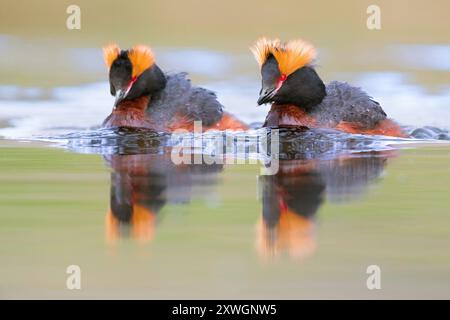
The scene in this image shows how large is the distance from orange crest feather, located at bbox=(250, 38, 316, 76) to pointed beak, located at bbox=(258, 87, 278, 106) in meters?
0.42

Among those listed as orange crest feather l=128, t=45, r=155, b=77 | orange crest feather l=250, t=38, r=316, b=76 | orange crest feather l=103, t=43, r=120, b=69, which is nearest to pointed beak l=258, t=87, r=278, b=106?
orange crest feather l=250, t=38, r=316, b=76

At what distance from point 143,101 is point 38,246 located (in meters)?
8.93

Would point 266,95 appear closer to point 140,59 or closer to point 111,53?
point 140,59

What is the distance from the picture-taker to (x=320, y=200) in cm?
877

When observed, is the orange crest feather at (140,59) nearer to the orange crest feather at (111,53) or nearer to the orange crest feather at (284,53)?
the orange crest feather at (111,53)

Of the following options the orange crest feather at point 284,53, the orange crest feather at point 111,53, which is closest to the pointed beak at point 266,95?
the orange crest feather at point 284,53

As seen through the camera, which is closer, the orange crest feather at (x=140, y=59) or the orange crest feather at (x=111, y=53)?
the orange crest feather at (x=111, y=53)

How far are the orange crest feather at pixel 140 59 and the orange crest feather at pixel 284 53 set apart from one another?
1906mm

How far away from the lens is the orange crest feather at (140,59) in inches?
638

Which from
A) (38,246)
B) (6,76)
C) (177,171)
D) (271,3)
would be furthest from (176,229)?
(271,3)

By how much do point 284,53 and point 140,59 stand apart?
2.48m

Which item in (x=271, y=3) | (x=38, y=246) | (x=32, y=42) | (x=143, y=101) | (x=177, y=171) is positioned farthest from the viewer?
(x=271, y=3)

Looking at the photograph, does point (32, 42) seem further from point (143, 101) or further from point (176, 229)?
point (176, 229)

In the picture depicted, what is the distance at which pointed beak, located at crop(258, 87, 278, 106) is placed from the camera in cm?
Result: 1486
